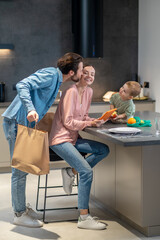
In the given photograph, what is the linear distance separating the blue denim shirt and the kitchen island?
453mm

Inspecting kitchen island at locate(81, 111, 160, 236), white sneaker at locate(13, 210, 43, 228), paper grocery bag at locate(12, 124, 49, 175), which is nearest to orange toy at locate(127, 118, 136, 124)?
kitchen island at locate(81, 111, 160, 236)

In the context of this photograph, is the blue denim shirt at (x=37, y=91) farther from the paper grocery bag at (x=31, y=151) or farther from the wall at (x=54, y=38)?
the wall at (x=54, y=38)

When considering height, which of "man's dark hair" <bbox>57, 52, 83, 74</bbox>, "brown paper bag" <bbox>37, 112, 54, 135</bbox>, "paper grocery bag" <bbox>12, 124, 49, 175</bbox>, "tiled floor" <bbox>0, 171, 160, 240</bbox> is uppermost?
"man's dark hair" <bbox>57, 52, 83, 74</bbox>

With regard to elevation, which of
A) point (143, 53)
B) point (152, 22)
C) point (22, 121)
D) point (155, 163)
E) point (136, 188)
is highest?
Answer: point (152, 22)

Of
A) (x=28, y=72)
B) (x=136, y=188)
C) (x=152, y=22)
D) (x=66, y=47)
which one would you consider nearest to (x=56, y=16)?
(x=66, y=47)

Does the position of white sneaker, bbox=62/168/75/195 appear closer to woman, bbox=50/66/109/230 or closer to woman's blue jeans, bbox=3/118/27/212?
woman, bbox=50/66/109/230

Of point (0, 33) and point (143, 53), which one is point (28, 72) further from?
point (143, 53)

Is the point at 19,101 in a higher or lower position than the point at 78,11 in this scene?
lower

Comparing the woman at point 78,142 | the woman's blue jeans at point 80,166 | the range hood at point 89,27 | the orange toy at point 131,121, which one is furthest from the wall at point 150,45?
the woman's blue jeans at point 80,166

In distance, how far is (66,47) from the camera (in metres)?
6.01

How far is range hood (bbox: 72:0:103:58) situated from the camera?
551 centimetres

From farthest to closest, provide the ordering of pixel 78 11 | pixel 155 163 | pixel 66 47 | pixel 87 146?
1. pixel 66 47
2. pixel 78 11
3. pixel 87 146
4. pixel 155 163

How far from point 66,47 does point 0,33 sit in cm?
87

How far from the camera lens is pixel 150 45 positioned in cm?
592
